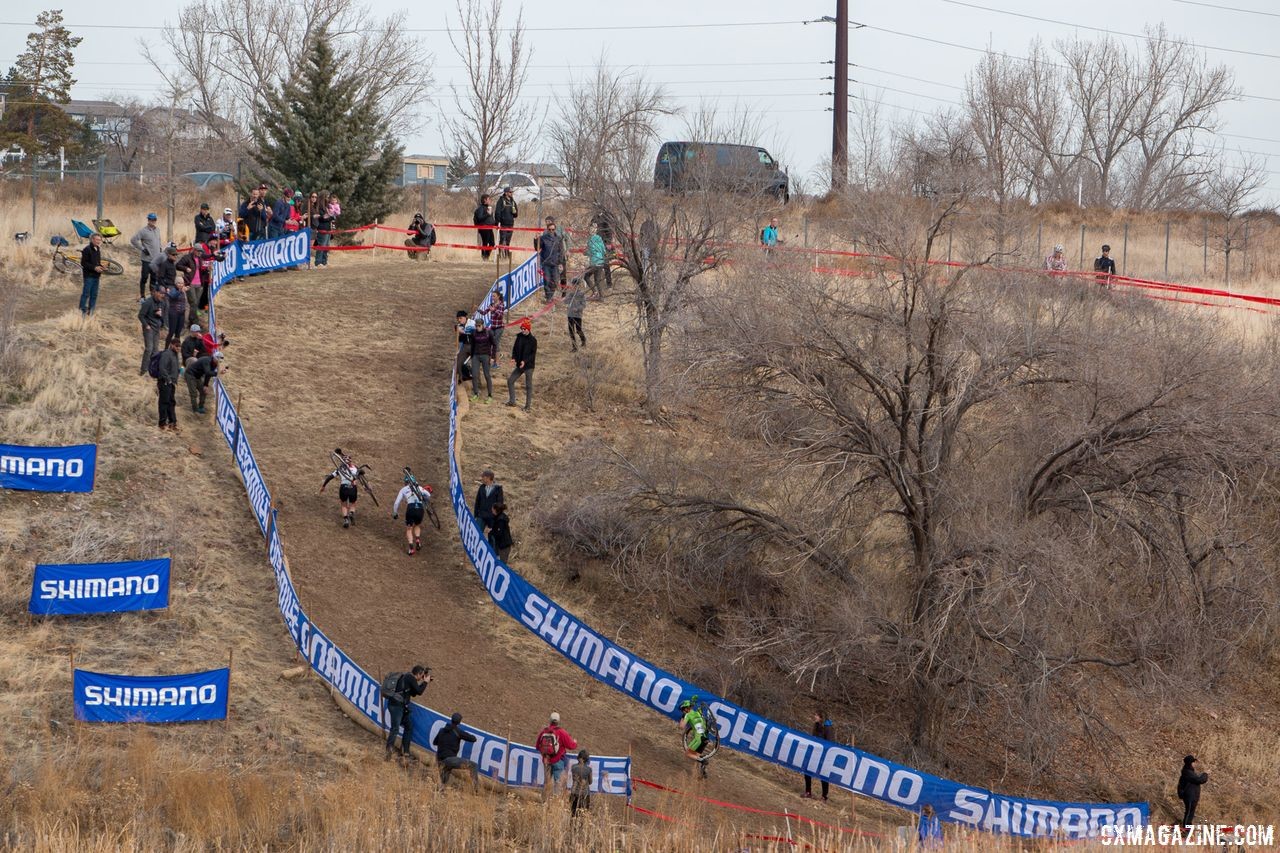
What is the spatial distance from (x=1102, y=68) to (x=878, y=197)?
46.8 metres

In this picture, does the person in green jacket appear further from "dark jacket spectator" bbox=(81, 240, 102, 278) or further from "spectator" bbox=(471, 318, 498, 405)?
"dark jacket spectator" bbox=(81, 240, 102, 278)

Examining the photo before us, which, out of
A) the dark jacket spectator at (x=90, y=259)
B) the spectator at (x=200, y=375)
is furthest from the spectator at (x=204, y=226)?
the spectator at (x=200, y=375)

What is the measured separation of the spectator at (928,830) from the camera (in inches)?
655

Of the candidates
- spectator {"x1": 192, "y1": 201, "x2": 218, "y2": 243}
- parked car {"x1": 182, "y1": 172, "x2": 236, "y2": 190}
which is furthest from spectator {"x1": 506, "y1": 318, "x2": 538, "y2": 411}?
parked car {"x1": 182, "y1": 172, "x2": 236, "y2": 190}

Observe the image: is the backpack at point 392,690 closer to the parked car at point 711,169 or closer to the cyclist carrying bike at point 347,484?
the cyclist carrying bike at point 347,484

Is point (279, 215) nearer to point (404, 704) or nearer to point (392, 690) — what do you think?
point (392, 690)

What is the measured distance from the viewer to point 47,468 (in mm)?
22984

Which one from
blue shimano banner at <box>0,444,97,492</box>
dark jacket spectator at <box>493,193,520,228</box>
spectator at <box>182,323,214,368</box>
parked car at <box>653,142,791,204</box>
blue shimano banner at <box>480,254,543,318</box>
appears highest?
parked car at <box>653,142,791,204</box>

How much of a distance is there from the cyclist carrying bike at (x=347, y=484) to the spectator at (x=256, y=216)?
12.8 meters

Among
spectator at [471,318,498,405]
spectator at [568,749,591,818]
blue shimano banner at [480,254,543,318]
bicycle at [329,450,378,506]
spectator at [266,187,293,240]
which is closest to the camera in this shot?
spectator at [568,749,591,818]

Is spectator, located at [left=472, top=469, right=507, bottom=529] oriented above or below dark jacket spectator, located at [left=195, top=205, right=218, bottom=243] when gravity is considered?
below

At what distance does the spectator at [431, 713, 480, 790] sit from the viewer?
17.4 meters

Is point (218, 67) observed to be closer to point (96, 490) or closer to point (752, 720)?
point (96, 490)

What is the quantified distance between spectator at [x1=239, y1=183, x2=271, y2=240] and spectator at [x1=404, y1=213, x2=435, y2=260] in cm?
490
